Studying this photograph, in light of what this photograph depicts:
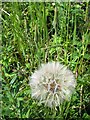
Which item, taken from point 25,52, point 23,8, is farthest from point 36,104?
point 23,8

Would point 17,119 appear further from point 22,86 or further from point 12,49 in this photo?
point 12,49

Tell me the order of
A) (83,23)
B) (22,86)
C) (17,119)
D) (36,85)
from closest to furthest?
(36,85)
(17,119)
(22,86)
(83,23)

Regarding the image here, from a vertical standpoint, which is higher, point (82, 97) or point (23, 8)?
point (23, 8)

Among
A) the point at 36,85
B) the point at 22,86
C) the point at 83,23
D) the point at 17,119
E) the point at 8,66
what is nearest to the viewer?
the point at 36,85

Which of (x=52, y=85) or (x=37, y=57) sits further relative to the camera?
(x=37, y=57)

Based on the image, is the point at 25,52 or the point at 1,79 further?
the point at 25,52
